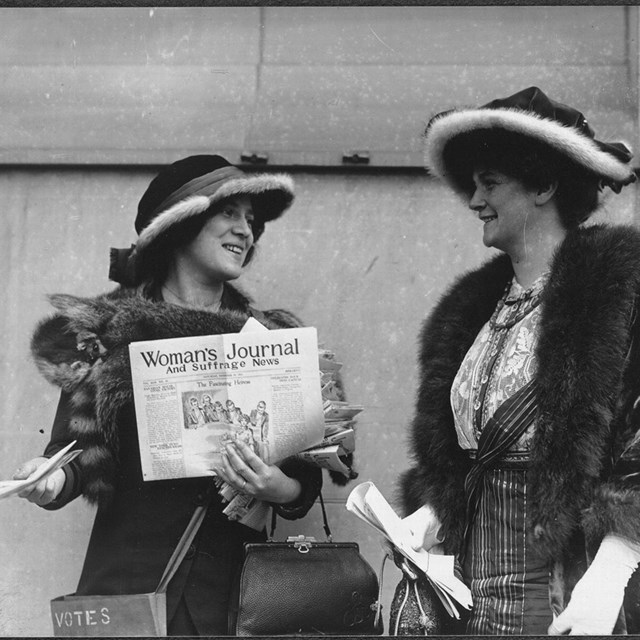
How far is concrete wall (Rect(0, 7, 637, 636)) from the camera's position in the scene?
408cm

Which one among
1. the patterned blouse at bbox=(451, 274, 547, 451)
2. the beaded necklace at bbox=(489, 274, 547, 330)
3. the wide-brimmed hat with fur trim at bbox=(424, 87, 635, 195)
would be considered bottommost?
the patterned blouse at bbox=(451, 274, 547, 451)

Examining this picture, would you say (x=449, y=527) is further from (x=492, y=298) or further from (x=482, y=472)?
(x=492, y=298)

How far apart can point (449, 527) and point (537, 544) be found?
1.08 feet

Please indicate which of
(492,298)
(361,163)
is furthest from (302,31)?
(492,298)

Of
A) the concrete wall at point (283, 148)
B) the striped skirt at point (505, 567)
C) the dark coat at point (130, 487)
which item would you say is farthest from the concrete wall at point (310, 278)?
the striped skirt at point (505, 567)

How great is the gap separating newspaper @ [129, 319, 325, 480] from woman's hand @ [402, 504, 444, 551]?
37 cm

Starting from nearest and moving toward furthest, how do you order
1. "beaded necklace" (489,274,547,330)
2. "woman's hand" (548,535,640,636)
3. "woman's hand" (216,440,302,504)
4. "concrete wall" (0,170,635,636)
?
"woman's hand" (548,535,640,636) < "beaded necklace" (489,274,547,330) < "woman's hand" (216,440,302,504) < "concrete wall" (0,170,635,636)

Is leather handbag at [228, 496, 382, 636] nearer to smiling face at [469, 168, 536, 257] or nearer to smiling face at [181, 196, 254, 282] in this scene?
smiling face at [181, 196, 254, 282]

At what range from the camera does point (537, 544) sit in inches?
115

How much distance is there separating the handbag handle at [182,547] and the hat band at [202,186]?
0.98 m

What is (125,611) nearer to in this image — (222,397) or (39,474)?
(39,474)

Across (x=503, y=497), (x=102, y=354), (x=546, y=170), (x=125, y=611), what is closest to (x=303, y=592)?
(x=125, y=611)

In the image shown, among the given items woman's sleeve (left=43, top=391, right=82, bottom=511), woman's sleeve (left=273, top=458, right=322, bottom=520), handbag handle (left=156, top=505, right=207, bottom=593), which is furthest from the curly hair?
woman's sleeve (left=43, top=391, right=82, bottom=511)

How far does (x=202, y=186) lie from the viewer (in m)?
3.74
